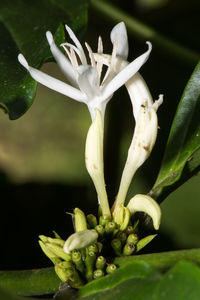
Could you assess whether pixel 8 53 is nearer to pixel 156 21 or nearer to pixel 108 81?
pixel 108 81

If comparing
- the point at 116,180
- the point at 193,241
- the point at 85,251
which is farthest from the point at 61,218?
the point at 85,251

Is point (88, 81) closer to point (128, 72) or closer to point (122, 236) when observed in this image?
point (128, 72)

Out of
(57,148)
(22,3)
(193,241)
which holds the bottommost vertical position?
(193,241)

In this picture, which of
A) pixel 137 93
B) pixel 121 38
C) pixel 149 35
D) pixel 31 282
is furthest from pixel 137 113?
pixel 149 35

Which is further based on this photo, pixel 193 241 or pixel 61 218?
pixel 193 241

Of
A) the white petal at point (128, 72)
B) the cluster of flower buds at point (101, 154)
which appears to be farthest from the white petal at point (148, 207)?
the white petal at point (128, 72)
